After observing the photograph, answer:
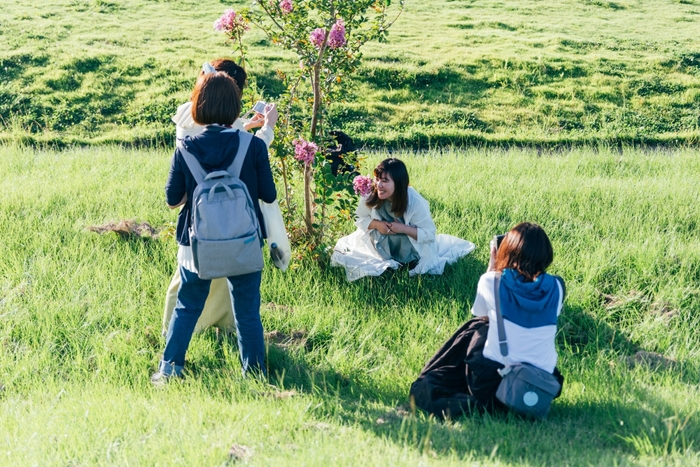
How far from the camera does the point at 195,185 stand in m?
4.05

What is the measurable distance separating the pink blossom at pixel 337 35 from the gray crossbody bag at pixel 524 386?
2.42 metres

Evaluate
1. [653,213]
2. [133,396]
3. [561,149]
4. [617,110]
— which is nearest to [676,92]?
[617,110]

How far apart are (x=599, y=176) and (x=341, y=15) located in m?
3.97

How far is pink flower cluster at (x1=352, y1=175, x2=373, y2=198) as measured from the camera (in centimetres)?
533

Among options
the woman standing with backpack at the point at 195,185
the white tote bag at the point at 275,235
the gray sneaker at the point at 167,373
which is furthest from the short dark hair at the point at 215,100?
the gray sneaker at the point at 167,373

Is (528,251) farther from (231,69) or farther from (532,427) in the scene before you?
(231,69)

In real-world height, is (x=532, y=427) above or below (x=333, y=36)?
below

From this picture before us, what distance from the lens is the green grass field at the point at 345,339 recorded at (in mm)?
→ 3521

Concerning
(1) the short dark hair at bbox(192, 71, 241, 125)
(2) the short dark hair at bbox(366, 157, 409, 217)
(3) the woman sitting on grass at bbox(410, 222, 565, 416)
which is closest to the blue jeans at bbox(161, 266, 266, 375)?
(1) the short dark hair at bbox(192, 71, 241, 125)

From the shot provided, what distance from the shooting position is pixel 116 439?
3611mm

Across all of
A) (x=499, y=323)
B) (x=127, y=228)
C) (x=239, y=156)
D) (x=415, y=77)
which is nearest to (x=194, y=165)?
(x=239, y=156)

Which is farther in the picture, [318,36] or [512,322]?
[318,36]

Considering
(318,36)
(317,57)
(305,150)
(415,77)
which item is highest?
(318,36)

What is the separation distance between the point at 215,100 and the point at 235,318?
126 centimetres
